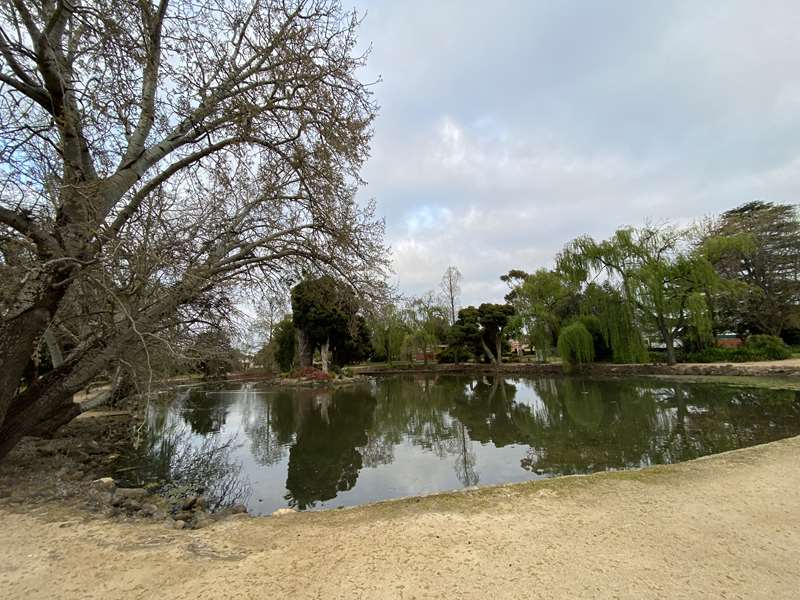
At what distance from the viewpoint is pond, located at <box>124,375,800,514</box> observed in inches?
254

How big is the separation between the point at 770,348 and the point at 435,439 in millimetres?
18419

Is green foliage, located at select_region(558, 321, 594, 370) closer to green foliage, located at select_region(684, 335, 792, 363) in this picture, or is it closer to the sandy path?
green foliage, located at select_region(684, 335, 792, 363)

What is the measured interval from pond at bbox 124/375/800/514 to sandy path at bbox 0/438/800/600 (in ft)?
7.25

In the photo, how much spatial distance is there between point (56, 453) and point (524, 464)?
8.59 metres

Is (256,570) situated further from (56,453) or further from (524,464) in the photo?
(56,453)

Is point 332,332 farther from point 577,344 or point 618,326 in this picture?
point 618,326

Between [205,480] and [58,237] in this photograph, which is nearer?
[58,237]

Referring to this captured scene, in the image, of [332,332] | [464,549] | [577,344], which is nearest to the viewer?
[464,549]

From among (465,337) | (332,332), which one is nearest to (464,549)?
(332,332)

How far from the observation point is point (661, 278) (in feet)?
65.3

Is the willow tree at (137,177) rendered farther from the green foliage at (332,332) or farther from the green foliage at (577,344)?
the green foliage at (577,344)

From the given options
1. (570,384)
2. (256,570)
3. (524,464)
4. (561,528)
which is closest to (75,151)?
(256,570)

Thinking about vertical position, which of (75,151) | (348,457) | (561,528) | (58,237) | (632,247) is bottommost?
(348,457)

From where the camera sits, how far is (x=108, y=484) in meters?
5.54
